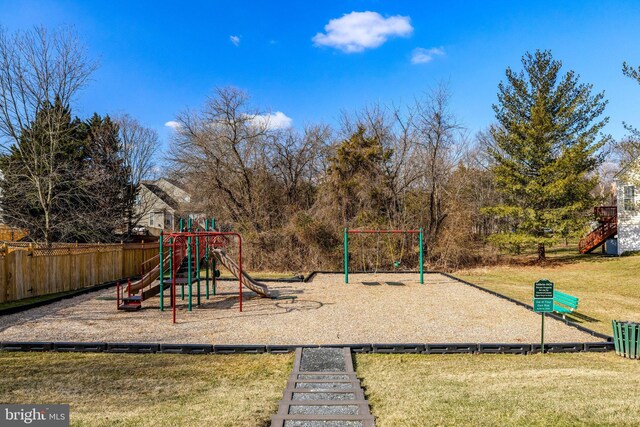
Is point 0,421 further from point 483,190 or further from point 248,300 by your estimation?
point 483,190

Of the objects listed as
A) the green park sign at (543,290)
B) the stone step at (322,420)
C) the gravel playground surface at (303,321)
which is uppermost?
the green park sign at (543,290)

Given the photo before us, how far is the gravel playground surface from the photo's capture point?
8.05 meters

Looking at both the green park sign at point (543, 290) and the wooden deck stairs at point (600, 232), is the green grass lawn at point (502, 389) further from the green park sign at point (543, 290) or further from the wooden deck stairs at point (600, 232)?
the wooden deck stairs at point (600, 232)

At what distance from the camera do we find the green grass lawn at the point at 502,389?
4199 mm

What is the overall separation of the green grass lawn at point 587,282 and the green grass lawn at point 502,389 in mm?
3441

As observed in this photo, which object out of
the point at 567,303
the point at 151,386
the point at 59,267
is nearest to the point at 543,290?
the point at 567,303

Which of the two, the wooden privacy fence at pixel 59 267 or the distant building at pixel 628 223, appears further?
the distant building at pixel 628 223

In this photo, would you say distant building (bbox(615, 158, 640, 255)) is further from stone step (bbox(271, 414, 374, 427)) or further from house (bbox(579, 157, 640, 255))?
stone step (bbox(271, 414, 374, 427))

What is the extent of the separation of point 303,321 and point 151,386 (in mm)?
4454

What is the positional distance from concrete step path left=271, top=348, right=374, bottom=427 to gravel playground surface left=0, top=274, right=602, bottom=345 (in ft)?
4.61

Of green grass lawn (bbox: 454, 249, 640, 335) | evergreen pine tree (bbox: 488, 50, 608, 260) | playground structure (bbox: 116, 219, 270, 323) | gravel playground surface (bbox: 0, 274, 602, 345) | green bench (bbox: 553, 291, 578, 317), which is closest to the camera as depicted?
gravel playground surface (bbox: 0, 274, 602, 345)

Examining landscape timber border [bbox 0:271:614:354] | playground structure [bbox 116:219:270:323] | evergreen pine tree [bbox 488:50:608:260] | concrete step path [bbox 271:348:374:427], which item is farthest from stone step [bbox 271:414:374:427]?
evergreen pine tree [bbox 488:50:608:260]

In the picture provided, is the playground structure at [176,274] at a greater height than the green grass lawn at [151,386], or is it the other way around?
the playground structure at [176,274]

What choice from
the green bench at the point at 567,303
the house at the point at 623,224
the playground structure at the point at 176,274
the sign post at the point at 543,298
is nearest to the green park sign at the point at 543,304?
the sign post at the point at 543,298
